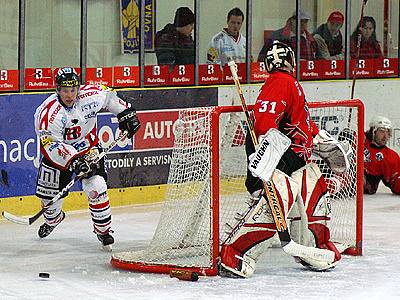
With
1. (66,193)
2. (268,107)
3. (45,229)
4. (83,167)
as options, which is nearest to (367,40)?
(45,229)

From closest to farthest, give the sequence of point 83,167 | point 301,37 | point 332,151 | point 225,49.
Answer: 1. point 332,151
2. point 83,167
3. point 225,49
4. point 301,37

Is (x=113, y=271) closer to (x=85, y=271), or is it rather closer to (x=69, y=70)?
(x=85, y=271)

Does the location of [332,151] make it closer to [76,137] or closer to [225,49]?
[76,137]

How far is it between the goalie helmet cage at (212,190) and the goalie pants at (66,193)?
486 mm

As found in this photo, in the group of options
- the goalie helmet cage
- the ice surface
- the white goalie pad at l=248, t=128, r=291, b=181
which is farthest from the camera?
the goalie helmet cage

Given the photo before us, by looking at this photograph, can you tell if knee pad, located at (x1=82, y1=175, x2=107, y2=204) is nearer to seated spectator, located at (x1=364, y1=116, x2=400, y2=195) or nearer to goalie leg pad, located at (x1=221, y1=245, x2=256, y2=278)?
goalie leg pad, located at (x1=221, y1=245, x2=256, y2=278)

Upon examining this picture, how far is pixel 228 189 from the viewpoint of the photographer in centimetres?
816

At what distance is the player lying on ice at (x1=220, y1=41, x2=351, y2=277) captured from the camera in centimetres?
708

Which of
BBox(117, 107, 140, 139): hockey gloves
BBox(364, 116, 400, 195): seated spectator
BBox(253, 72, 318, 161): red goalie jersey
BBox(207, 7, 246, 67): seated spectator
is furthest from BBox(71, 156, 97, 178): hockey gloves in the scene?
BBox(364, 116, 400, 195): seated spectator

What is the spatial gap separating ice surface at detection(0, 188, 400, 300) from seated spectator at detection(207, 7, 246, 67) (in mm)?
2437

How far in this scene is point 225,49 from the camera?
36.4 ft

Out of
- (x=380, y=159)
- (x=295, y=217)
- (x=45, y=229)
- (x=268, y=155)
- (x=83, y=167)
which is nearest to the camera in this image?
(x=268, y=155)

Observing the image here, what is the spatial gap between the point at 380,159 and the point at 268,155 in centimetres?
401

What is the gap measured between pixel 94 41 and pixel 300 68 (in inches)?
95.2
